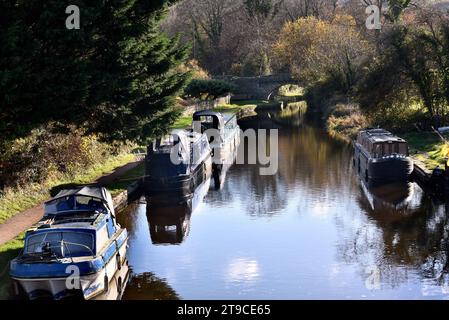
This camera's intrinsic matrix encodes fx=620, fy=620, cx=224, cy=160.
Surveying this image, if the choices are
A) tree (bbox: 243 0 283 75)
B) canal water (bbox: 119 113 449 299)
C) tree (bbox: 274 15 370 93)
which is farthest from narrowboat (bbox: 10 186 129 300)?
tree (bbox: 243 0 283 75)

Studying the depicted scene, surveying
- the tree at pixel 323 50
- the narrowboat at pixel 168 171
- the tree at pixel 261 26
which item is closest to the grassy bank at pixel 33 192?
the narrowboat at pixel 168 171

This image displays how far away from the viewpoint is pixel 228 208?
26781 millimetres

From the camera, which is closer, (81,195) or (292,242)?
(81,195)

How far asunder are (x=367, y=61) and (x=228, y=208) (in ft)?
79.6

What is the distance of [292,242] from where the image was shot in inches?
843

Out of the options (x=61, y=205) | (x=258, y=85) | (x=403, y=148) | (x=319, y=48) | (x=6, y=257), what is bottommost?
(x=6, y=257)

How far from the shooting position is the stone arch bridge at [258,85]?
78.6 meters

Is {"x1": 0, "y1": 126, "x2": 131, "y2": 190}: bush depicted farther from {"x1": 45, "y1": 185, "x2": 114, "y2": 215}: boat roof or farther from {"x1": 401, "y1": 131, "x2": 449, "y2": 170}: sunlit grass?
{"x1": 401, "y1": 131, "x2": 449, "y2": 170}: sunlit grass

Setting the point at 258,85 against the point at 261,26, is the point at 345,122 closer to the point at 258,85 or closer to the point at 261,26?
the point at 258,85

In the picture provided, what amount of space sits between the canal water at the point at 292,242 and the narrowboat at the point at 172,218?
1.7 inches

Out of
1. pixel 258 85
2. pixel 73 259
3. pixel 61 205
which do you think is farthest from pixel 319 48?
pixel 73 259

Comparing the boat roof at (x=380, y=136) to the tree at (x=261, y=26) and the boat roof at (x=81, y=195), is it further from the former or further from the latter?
the tree at (x=261, y=26)

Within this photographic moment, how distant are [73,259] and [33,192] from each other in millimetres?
9181

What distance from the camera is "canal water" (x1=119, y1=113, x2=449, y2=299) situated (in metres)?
17.2
